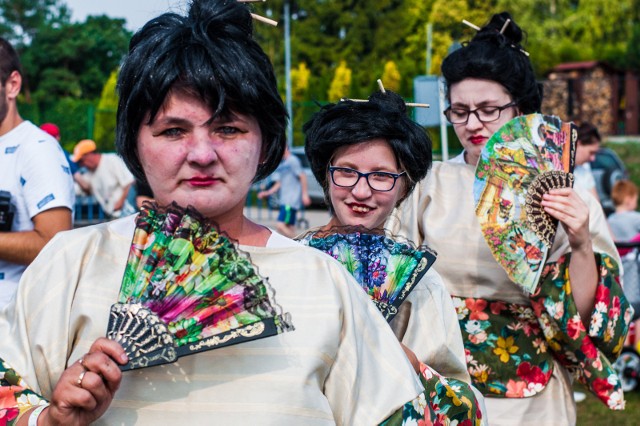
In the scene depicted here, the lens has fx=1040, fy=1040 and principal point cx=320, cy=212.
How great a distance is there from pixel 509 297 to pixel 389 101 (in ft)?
3.48

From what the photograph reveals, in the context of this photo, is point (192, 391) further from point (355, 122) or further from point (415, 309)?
point (355, 122)

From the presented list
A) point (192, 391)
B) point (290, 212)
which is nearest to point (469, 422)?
point (192, 391)

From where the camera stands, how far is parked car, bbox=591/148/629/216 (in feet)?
54.5

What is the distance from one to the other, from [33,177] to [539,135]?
77.6 inches

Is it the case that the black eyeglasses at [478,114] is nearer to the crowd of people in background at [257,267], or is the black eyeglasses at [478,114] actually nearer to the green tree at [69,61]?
the crowd of people in background at [257,267]

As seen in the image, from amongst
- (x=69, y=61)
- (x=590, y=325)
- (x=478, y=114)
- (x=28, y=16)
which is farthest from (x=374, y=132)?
(x=28, y=16)

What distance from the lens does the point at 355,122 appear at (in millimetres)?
3342

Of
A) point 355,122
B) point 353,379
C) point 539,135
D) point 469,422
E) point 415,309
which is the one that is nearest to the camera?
point 353,379

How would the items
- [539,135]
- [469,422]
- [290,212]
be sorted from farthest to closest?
1. [290,212]
2. [539,135]
3. [469,422]

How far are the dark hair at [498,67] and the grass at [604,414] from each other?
148 inches

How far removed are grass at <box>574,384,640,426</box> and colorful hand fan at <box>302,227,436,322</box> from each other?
498 cm

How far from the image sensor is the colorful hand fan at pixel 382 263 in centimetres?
281

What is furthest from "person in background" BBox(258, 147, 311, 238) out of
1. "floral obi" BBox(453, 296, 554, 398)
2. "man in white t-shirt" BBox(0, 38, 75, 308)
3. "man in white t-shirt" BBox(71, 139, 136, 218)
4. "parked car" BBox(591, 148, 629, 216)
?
"floral obi" BBox(453, 296, 554, 398)

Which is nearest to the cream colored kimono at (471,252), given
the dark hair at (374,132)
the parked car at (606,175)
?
the dark hair at (374,132)
